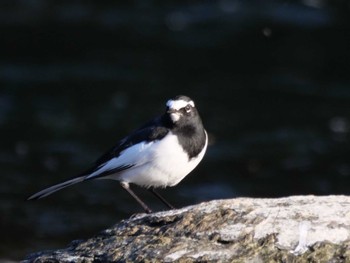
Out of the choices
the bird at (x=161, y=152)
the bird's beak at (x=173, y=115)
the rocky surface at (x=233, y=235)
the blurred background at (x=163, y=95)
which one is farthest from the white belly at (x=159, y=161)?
the blurred background at (x=163, y=95)

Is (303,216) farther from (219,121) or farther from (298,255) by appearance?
(219,121)

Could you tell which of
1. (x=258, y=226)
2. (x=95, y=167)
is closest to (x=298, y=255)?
(x=258, y=226)

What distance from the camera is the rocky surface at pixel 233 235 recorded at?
234 inches

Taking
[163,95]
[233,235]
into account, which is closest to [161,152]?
[233,235]

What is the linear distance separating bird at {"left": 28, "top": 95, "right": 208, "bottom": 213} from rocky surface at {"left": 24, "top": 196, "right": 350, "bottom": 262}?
2.91 ft

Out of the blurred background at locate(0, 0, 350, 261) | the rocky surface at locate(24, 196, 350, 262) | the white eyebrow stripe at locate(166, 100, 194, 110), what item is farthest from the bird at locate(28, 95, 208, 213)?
the blurred background at locate(0, 0, 350, 261)

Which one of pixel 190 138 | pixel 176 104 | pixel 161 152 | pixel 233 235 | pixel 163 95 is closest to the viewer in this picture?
pixel 233 235

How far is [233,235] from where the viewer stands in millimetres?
6117

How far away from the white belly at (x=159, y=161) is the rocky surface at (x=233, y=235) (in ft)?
2.79

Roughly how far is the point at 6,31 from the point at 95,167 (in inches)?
369

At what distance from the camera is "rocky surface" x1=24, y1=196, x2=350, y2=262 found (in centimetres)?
595

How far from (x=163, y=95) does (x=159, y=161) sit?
7482 mm

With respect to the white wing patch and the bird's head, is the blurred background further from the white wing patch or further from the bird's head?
the bird's head

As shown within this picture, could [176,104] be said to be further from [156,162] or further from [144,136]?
[156,162]
